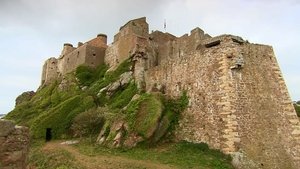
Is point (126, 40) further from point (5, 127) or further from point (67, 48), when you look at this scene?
point (5, 127)

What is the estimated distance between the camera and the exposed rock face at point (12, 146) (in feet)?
22.4

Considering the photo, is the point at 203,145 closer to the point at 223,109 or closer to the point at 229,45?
the point at 223,109

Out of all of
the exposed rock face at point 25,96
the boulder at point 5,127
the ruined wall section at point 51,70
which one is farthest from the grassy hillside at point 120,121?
the ruined wall section at point 51,70

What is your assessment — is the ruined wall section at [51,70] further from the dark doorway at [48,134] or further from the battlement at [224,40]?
the battlement at [224,40]

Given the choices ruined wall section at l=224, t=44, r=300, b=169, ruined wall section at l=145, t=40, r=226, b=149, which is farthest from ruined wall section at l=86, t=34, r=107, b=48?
ruined wall section at l=224, t=44, r=300, b=169

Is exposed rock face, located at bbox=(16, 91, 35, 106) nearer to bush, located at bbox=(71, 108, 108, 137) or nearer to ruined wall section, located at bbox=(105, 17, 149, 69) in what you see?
ruined wall section, located at bbox=(105, 17, 149, 69)

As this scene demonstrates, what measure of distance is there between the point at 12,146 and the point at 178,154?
506 inches

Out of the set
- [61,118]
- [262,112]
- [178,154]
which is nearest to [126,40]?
[61,118]

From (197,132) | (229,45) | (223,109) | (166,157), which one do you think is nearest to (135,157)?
(166,157)

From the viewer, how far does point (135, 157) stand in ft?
57.4

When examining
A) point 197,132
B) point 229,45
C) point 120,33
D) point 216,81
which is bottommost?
point 197,132

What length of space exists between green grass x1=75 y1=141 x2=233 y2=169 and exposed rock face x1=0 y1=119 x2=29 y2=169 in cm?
1042

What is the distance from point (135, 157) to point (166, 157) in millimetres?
1871

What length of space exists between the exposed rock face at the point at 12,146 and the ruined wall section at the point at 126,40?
962 inches
